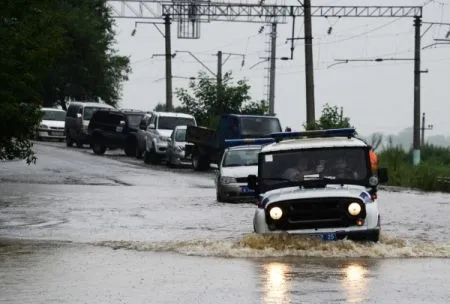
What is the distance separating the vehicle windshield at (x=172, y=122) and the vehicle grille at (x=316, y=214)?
35988mm

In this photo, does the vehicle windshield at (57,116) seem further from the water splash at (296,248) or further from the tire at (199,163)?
the water splash at (296,248)

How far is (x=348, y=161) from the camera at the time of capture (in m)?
19.9

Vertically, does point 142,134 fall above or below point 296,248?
above

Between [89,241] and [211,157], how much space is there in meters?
27.2

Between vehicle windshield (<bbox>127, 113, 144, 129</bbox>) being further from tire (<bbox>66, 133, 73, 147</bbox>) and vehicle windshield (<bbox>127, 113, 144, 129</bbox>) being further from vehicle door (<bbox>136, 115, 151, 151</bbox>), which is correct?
tire (<bbox>66, 133, 73, 147</bbox>)

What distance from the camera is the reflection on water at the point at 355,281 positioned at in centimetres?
1386

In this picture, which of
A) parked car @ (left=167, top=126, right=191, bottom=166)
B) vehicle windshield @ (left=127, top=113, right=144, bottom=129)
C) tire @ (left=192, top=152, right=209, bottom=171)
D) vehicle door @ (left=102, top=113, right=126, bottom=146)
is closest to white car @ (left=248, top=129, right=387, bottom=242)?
tire @ (left=192, top=152, right=209, bottom=171)

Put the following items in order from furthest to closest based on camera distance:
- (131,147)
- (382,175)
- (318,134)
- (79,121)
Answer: (79,121) < (131,147) < (318,134) < (382,175)

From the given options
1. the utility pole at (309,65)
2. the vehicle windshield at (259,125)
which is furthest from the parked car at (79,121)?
the vehicle windshield at (259,125)

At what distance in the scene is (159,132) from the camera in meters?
54.3

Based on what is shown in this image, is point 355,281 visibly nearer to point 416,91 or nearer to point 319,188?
point 319,188

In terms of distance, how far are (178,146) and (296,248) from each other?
33275 millimetres

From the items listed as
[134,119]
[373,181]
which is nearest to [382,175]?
[373,181]

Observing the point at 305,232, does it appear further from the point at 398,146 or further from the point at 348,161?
the point at 398,146
